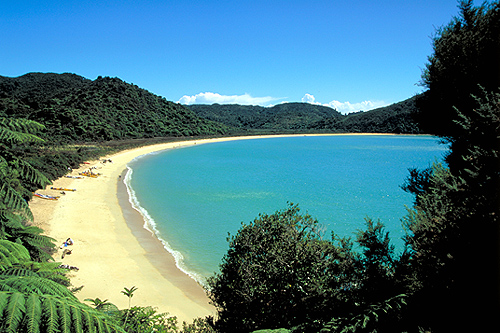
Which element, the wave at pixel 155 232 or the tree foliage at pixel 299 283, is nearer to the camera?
the tree foliage at pixel 299 283

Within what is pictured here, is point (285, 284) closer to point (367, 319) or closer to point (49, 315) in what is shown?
point (367, 319)

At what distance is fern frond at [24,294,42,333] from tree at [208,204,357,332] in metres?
4.97

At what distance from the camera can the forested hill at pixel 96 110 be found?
6806 centimetres

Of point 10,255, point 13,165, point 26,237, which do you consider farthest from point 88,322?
point 26,237

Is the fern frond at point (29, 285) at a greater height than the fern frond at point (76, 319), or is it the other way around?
the fern frond at point (29, 285)

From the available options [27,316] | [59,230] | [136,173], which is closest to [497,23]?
[27,316]

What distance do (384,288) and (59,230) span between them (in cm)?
1653

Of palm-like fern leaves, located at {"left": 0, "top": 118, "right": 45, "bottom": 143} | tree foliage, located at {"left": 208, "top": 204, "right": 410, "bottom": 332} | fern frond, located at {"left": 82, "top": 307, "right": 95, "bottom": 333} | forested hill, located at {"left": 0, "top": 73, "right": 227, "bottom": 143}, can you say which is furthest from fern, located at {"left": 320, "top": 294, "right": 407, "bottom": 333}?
forested hill, located at {"left": 0, "top": 73, "right": 227, "bottom": 143}

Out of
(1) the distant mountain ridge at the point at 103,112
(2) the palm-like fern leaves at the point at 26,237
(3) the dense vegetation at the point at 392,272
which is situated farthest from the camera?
(1) the distant mountain ridge at the point at 103,112

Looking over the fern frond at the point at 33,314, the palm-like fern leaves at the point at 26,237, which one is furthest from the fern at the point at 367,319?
the palm-like fern leaves at the point at 26,237

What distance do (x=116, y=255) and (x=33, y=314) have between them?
13.2m

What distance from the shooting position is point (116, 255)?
14.2m

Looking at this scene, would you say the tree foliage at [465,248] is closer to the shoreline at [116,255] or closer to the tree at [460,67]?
the tree at [460,67]

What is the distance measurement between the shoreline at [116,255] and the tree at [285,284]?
3444mm
